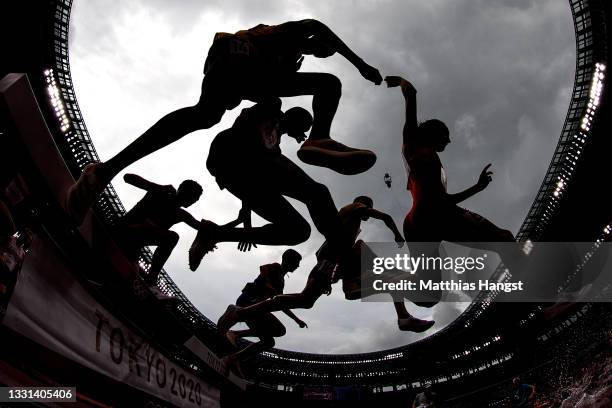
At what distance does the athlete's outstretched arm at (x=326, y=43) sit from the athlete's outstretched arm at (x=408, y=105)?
147cm

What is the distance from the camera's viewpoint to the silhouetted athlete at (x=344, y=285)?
367 cm

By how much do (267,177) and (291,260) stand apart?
3306mm

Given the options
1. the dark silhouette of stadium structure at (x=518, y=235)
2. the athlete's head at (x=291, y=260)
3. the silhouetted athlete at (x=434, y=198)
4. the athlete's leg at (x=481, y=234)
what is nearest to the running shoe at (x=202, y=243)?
the dark silhouette of stadium structure at (x=518, y=235)

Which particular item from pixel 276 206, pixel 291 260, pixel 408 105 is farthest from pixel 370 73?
pixel 291 260

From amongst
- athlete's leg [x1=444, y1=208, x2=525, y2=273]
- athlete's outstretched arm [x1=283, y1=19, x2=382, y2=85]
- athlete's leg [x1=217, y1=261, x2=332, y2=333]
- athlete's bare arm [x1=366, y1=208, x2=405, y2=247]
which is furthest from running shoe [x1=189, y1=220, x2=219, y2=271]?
athlete's leg [x1=444, y1=208, x2=525, y2=273]

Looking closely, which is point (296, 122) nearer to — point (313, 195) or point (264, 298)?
point (313, 195)

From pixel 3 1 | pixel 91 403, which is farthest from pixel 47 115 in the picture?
pixel 91 403

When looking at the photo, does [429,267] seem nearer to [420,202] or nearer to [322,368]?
[420,202]

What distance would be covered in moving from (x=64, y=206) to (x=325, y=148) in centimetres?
117

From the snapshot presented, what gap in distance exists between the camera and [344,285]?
411cm

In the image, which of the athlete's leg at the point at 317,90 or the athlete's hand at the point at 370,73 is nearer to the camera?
the athlete's leg at the point at 317,90

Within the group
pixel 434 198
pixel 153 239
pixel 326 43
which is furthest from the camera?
pixel 153 239

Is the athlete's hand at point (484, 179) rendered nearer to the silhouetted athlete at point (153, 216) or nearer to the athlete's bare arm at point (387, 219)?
the athlete's bare arm at point (387, 219)

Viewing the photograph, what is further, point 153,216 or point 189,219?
point 153,216
